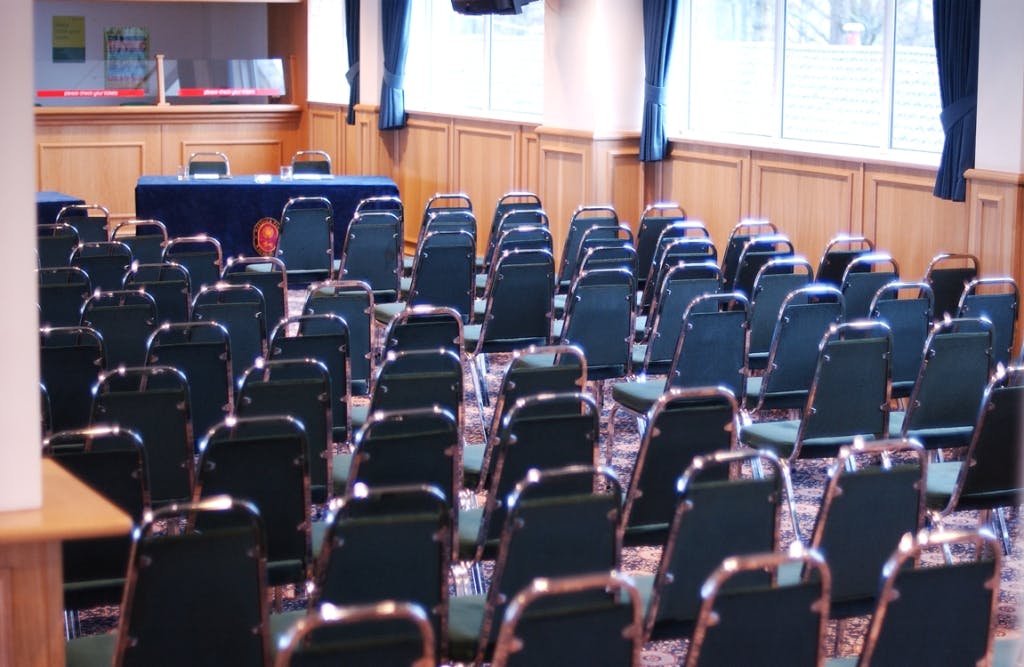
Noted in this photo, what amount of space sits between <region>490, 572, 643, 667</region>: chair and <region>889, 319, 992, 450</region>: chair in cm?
283

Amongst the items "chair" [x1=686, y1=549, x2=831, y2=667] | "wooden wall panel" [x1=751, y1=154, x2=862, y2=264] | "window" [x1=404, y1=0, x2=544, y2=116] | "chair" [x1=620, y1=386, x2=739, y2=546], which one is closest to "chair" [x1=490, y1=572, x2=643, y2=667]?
"chair" [x1=686, y1=549, x2=831, y2=667]

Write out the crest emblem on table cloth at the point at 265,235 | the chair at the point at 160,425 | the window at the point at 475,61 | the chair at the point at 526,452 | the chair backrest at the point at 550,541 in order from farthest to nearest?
1. the window at the point at 475,61
2. the crest emblem on table cloth at the point at 265,235
3. the chair at the point at 160,425
4. the chair at the point at 526,452
5. the chair backrest at the point at 550,541

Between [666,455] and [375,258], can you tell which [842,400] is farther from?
[375,258]

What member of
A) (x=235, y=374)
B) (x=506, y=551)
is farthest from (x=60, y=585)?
(x=235, y=374)

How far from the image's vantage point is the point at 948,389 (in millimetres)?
5879

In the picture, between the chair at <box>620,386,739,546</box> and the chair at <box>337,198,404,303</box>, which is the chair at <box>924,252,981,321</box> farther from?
the chair at <box>337,198,404,303</box>

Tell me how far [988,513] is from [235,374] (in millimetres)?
3243

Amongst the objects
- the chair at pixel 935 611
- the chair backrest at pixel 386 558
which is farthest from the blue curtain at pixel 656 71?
the chair at pixel 935 611

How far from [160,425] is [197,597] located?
1.54 m

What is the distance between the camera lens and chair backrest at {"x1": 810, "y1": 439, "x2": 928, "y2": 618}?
4.17m

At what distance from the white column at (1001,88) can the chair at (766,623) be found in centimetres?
571

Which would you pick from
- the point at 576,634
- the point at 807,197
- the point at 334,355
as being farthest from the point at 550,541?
the point at 807,197

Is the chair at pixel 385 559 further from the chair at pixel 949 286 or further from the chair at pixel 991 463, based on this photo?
the chair at pixel 949 286

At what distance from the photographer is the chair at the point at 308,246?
32.9 feet
